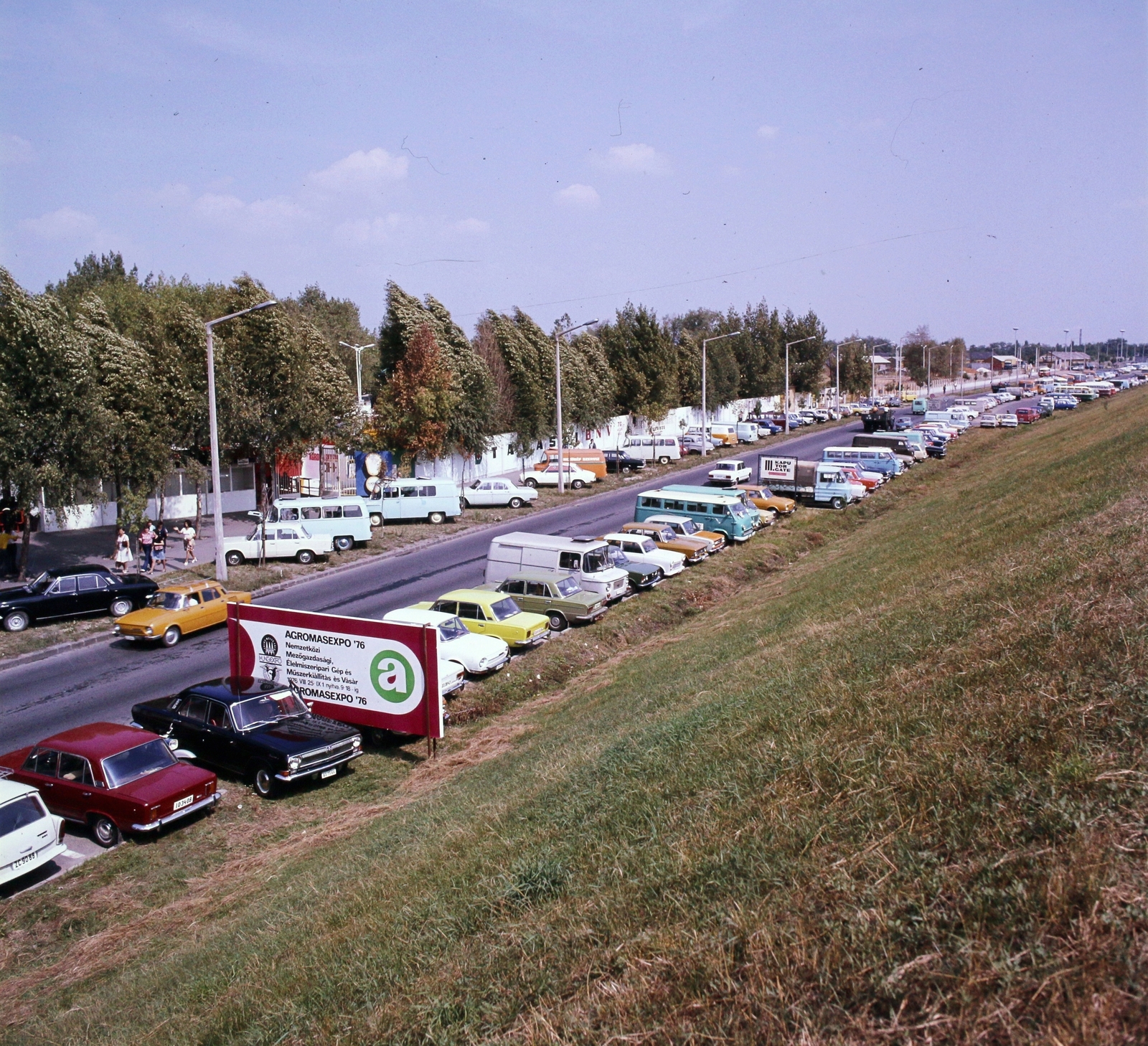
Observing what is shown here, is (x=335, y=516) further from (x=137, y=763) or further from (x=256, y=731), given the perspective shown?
(x=137, y=763)

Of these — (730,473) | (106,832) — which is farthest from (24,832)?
(730,473)

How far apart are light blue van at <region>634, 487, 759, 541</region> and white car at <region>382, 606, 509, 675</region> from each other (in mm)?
14480

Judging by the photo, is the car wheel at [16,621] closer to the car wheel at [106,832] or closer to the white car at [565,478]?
the car wheel at [106,832]

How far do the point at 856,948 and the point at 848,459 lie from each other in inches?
1710

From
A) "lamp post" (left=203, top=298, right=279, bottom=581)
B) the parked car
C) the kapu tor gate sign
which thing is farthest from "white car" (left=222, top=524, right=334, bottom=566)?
the parked car

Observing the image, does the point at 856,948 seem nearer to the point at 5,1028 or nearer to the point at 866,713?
the point at 866,713

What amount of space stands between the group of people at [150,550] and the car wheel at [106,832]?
1666cm

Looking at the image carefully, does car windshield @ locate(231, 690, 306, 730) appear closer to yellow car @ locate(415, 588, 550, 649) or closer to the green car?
yellow car @ locate(415, 588, 550, 649)

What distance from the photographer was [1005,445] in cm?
5431

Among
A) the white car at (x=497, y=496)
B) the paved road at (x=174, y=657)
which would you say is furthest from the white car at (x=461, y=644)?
the white car at (x=497, y=496)

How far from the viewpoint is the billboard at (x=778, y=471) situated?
132ft

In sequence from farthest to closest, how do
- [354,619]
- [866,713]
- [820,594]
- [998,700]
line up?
[820,594]
[354,619]
[866,713]
[998,700]

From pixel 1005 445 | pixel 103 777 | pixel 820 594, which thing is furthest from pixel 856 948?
pixel 1005 445

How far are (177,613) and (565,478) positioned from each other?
2784 centimetres
